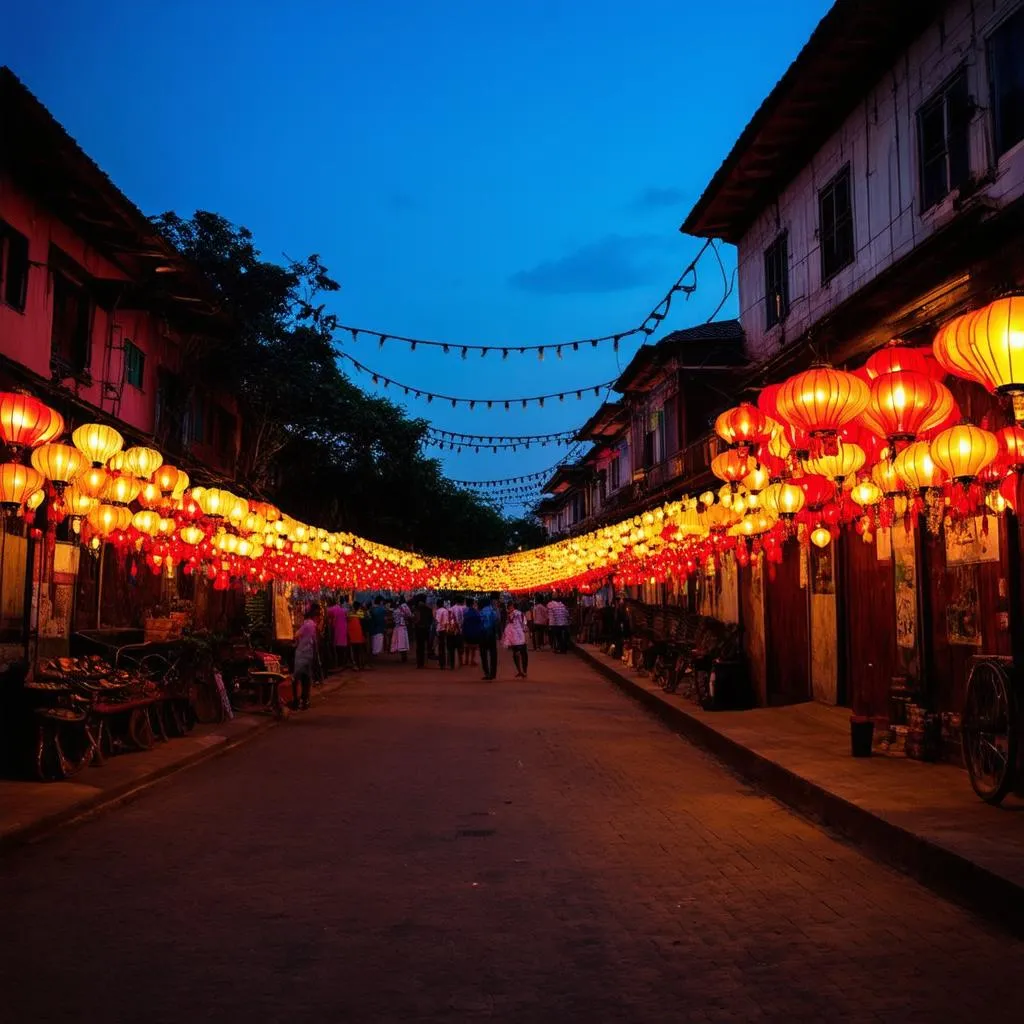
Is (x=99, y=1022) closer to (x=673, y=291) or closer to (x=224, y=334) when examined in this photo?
(x=673, y=291)

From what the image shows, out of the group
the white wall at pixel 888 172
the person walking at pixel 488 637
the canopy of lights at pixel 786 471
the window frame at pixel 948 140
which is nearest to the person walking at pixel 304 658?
the canopy of lights at pixel 786 471

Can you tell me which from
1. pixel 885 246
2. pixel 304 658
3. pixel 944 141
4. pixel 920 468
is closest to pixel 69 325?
pixel 304 658

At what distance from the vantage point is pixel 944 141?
13.8 metres

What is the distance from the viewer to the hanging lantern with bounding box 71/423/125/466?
490 inches

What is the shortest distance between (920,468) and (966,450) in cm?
65

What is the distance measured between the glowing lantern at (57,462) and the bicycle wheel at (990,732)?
9253 millimetres

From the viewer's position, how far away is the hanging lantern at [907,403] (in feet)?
30.9

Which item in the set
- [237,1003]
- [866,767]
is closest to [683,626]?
[866,767]

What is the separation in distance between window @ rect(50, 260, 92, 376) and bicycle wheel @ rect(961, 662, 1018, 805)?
13.9m

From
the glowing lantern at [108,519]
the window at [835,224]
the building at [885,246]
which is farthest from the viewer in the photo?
the window at [835,224]

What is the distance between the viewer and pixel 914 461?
9695 millimetres

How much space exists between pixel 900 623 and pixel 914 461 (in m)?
4.53

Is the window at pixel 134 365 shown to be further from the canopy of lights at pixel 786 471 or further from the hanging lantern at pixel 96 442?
the hanging lantern at pixel 96 442

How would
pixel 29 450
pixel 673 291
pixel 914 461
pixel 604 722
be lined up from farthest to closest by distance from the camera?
1. pixel 604 722
2. pixel 673 291
3. pixel 29 450
4. pixel 914 461
